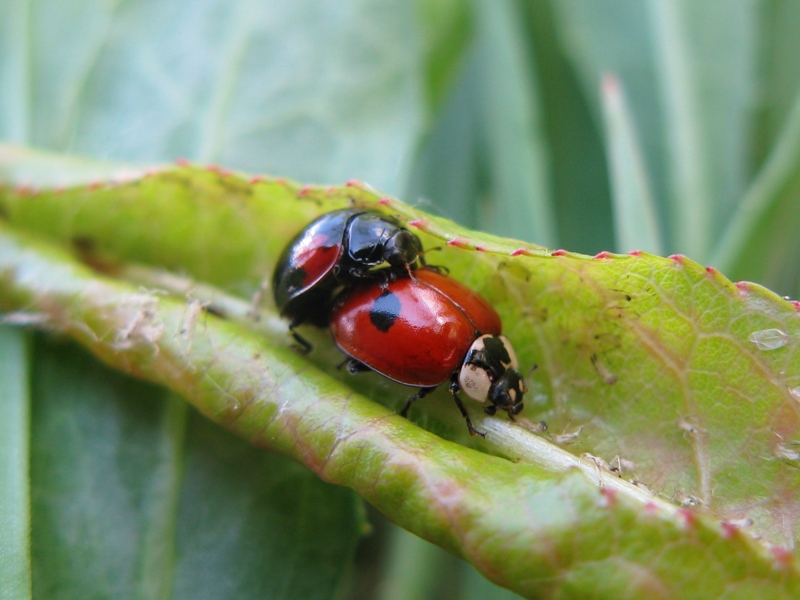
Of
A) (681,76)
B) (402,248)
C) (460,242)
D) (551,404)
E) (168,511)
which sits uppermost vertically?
(681,76)

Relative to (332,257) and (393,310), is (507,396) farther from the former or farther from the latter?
(332,257)

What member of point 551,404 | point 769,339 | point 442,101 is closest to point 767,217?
point 769,339

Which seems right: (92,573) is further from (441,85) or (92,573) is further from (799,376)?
(441,85)

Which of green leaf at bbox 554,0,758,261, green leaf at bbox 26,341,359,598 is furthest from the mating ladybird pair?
green leaf at bbox 554,0,758,261

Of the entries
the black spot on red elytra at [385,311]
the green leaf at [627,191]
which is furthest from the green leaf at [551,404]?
the green leaf at [627,191]

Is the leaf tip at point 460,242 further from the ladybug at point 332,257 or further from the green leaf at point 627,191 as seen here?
the green leaf at point 627,191

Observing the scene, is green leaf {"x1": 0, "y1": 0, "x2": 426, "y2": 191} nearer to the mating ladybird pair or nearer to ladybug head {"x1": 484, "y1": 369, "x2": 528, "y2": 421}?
the mating ladybird pair

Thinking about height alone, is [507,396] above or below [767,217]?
below
